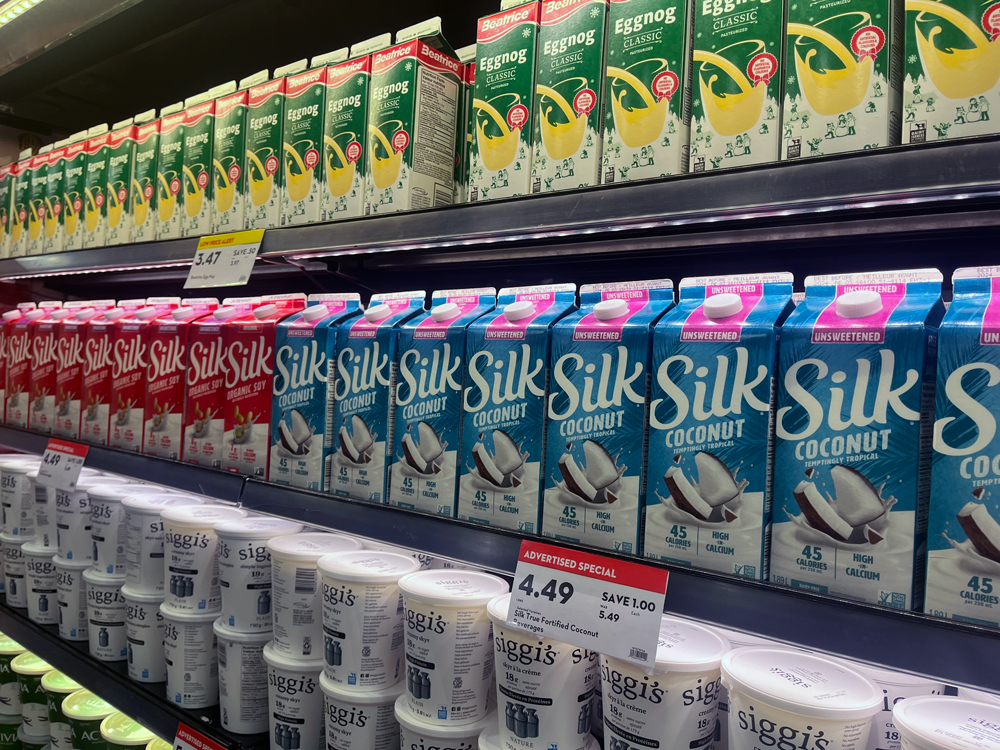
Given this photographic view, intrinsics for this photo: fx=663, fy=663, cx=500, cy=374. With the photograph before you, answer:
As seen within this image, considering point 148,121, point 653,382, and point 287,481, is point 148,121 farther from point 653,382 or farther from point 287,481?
point 653,382

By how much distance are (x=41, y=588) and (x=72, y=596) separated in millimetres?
206

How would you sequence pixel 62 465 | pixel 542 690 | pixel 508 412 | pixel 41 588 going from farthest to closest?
pixel 41 588 < pixel 62 465 < pixel 508 412 < pixel 542 690

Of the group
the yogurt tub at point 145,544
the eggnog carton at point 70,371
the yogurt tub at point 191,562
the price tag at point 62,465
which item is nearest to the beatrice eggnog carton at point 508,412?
the yogurt tub at point 191,562

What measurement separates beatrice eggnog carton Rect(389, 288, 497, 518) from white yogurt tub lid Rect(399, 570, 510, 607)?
100 millimetres

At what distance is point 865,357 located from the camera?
0.69m

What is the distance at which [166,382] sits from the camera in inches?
59.0

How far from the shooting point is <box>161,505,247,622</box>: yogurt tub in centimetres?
128

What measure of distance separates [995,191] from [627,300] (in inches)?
17.2

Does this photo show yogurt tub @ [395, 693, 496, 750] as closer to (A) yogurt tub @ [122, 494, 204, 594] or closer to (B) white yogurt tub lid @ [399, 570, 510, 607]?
(B) white yogurt tub lid @ [399, 570, 510, 607]

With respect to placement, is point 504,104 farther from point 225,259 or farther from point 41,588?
point 41,588

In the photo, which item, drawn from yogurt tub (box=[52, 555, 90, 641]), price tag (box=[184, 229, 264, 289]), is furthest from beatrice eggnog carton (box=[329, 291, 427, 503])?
yogurt tub (box=[52, 555, 90, 641])

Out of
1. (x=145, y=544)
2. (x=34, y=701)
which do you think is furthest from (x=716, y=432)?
(x=34, y=701)

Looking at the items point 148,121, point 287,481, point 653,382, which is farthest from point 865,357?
point 148,121

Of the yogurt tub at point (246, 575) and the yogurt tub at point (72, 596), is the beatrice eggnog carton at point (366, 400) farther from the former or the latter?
the yogurt tub at point (72, 596)
